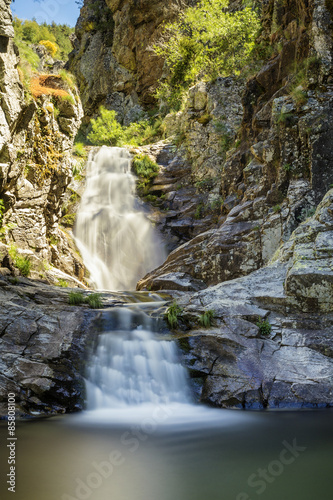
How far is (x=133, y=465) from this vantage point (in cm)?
441

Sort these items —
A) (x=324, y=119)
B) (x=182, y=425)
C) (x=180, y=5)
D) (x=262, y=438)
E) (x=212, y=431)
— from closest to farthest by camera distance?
(x=262, y=438) < (x=212, y=431) < (x=182, y=425) < (x=324, y=119) < (x=180, y=5)

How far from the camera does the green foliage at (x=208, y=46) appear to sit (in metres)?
23.6

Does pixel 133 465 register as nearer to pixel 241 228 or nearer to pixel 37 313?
pixel 37 313

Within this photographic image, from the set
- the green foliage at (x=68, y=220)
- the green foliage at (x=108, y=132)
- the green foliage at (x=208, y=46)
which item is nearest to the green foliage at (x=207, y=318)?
the green foliage at (x=68, y=220)

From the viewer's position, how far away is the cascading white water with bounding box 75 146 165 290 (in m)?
17.8

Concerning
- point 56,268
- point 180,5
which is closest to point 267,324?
point 56,268

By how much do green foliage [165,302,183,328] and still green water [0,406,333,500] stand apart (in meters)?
2.61

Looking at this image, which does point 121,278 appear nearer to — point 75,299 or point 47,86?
point 75,299

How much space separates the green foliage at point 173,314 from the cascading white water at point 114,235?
8.30m

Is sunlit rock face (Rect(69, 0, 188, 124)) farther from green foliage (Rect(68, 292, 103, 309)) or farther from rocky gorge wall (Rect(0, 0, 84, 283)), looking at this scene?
green foliage (Rect(68, 292, 103, 309))

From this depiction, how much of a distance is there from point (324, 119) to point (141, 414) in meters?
10.1

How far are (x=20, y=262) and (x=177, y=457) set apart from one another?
9124mm

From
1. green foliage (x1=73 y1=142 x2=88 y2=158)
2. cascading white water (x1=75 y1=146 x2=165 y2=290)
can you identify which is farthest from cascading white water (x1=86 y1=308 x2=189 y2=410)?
green foliage (x1=73 y1=142 x2=88 y2=158)

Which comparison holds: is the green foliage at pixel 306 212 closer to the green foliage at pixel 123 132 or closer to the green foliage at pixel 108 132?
the green foliage at pixel 123 132
